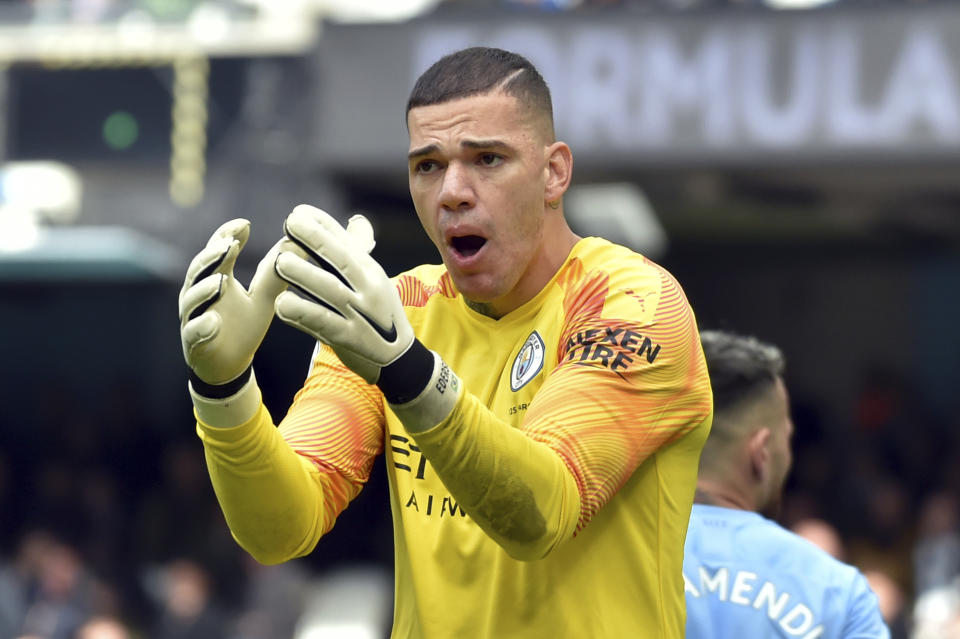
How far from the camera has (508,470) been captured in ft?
8.15

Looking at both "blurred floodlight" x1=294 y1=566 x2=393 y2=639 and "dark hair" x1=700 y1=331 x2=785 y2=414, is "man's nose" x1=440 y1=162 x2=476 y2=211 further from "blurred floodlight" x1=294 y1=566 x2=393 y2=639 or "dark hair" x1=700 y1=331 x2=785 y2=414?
"blurred floodlight" x1=294 y1=566 x2=393 y2=639

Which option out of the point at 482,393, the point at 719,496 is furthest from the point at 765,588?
the point at 482,393

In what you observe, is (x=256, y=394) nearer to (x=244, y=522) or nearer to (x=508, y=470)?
(x=244, y=522)

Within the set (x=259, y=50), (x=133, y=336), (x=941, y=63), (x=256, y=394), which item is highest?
(x=256, y=394)

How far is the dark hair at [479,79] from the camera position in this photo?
9.44 ft

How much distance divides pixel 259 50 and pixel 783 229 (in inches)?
257

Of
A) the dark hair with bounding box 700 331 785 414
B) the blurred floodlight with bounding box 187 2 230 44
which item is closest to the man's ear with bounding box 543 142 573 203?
the dark hair with bounding box 700 331 785 414

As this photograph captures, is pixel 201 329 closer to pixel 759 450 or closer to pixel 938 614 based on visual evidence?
pixel 759 450

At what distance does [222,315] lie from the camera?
8.38 ft

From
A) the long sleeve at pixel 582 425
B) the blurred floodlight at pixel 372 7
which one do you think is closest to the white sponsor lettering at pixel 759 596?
the long sleeve at pixel 582 425

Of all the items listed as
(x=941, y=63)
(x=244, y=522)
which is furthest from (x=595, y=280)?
(x=941, y=63)

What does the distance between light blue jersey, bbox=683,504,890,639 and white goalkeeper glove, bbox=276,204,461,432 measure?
1.57 metres

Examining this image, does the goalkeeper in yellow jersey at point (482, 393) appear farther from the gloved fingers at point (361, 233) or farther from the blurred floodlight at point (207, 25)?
the blurred floodlight at point (207, 25)

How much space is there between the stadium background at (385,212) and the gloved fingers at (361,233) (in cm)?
706
